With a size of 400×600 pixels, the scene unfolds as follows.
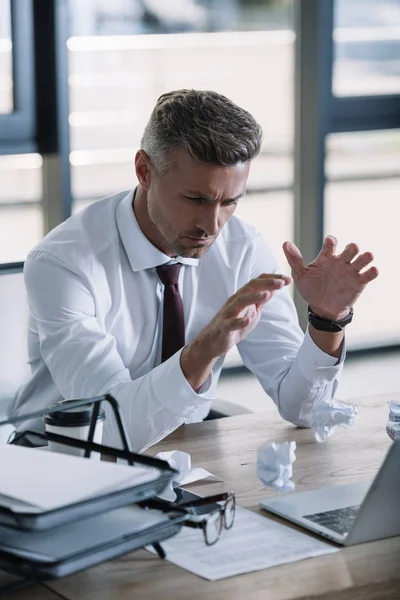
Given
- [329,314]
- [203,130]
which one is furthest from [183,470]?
[203,130]

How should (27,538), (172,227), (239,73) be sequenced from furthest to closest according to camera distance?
(239,73) < (172,227) < (27,538)

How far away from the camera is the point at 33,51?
4262 mm

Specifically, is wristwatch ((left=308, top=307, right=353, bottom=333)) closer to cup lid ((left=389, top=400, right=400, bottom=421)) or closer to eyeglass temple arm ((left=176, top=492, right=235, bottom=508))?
cup lid ((left=389, top=400, right=400, bottom=421))

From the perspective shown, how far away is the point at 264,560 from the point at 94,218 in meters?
1.12

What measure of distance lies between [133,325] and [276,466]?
0.69m

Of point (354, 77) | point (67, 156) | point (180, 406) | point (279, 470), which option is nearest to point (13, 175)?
point (67, 156)

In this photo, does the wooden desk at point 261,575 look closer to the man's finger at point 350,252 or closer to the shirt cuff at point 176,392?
the shirt cuff at point 176,392

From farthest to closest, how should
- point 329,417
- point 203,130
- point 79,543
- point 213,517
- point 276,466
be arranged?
point 203,130 → point 329,417 → point 276,466 → point 213,517 → point 79,543

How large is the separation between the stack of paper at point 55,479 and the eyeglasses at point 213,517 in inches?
3.4

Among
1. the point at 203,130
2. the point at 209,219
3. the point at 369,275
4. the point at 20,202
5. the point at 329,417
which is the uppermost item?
the point at 203,130

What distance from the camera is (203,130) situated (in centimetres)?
222

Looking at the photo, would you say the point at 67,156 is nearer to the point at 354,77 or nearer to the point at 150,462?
the point at 354,77

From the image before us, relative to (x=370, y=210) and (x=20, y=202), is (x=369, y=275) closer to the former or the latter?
(x=20, y=202)

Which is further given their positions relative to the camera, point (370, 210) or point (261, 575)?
point (370, 210)
